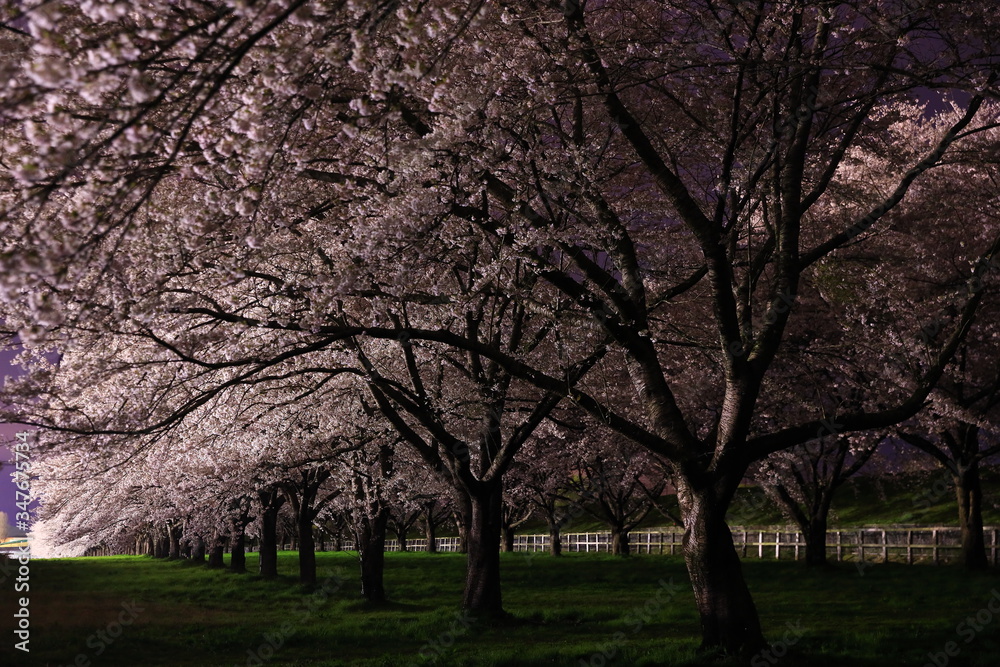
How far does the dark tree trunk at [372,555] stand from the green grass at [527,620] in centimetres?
54

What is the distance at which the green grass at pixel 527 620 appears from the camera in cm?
1127

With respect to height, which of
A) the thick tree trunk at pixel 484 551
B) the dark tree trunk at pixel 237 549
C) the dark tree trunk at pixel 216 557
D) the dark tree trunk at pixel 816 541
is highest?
the thick tree trunk at pixel 484 551

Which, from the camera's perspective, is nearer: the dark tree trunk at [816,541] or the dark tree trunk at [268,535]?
the dark tree trunk at [816,541]

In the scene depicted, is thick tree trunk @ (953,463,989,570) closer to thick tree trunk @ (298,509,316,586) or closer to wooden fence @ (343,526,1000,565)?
wooden fence @ (343,526,1000,565)

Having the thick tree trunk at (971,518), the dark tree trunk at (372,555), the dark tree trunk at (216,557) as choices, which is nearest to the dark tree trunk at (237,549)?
the dark tree trunk at (216,557)

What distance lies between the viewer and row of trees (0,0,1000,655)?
548cm

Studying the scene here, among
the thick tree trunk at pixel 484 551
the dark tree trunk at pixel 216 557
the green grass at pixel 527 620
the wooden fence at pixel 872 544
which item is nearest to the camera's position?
the green grass at pixel 527 620

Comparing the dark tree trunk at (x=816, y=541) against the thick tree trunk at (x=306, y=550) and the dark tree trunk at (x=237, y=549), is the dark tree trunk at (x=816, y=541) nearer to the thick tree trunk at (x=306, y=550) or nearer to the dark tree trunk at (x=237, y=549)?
the thick tree trunk at (x=306, y=550)

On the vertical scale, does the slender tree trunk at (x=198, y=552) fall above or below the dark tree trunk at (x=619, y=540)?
below

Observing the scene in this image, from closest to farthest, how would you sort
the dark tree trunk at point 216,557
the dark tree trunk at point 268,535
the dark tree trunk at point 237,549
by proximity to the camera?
the dark tree trunk at point 268,535
the dark tree trunk at point 237,549
the dark tree trunk at point 216,557

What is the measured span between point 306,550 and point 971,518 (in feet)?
68.4

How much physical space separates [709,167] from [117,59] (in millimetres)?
10541

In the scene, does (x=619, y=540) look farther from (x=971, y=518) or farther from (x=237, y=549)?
(x=237, y=549)

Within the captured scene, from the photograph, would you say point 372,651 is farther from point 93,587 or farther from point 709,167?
point 93,587
